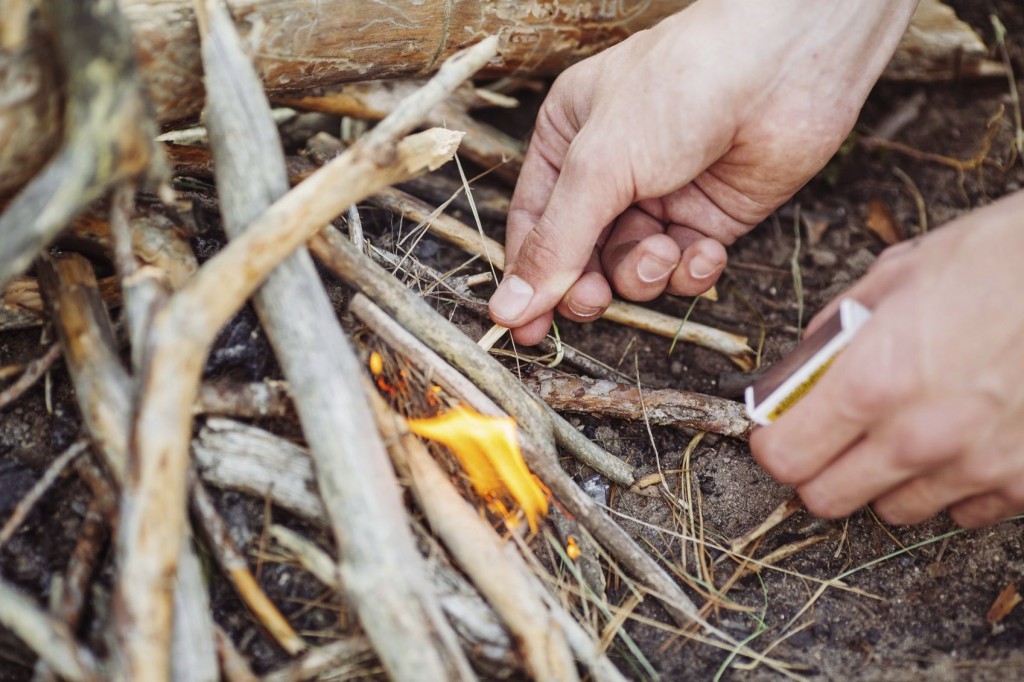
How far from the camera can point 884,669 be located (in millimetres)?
2121

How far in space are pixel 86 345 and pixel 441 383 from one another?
947 millimetres

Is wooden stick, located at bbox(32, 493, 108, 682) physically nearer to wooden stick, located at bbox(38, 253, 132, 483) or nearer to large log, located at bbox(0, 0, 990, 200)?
wooden stick, located at bbox(38, 253, 132, 483)

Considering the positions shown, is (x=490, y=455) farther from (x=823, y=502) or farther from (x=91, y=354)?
(x=91, y=354)

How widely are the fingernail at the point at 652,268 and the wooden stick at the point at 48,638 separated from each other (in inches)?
78.8

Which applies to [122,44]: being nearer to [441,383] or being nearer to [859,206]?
[441,383]

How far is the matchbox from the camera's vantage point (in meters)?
1.93

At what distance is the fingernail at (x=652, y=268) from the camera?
2.70m

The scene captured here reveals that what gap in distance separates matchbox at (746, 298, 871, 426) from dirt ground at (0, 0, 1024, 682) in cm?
52

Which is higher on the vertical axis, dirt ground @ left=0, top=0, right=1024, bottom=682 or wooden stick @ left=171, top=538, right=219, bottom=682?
wooden stick @ left=171, top=538, right=219, bottom=682

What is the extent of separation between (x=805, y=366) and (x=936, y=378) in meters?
0.32

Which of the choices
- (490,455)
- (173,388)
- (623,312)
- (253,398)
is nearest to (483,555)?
(490,455)

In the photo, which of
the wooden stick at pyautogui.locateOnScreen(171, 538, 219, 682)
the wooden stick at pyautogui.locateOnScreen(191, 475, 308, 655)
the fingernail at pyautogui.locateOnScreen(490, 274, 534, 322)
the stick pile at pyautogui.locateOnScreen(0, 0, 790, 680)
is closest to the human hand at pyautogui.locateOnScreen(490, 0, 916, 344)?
the fingernail at pyautogui.locateOnScreen(490, 274, 534, 322)

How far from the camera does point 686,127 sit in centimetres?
248

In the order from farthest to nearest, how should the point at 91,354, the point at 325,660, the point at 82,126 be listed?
the point at 91,354 < the point at 325,660 < the point at 82,126
